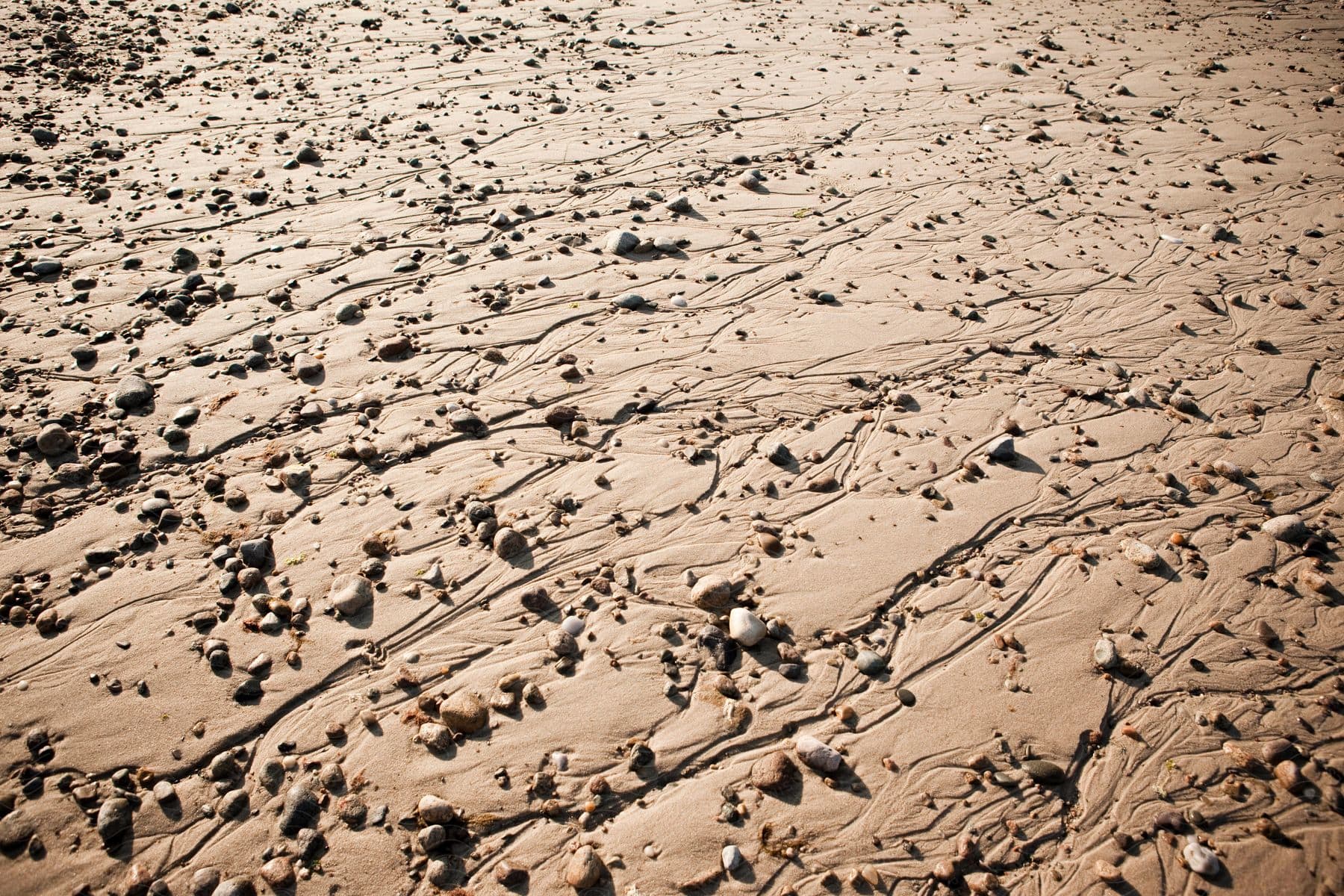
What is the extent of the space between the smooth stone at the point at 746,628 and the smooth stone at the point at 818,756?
0.59m

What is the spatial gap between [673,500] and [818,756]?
1873 millimetres

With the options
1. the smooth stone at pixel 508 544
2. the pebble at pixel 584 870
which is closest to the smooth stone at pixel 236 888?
the pebble at pixel 584 870

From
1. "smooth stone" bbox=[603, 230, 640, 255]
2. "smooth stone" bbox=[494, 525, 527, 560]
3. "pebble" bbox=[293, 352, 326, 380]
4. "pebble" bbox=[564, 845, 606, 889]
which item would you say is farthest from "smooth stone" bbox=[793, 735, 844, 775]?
"smooth stone" bbox=[603, 230, 640, 255]

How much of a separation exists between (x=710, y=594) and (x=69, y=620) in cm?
362

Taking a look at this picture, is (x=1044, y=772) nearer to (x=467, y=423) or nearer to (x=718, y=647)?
(x=718, y=647)

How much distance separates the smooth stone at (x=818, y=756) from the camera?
3201mm

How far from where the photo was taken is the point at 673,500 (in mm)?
4598

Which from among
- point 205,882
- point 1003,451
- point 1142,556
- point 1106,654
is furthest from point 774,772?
point 1003,451

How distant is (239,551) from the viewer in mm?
4242

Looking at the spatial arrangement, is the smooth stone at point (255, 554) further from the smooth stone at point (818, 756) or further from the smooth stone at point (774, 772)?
the smooth stone at point (818, 756)

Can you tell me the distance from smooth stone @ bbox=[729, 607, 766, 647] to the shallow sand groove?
3cm

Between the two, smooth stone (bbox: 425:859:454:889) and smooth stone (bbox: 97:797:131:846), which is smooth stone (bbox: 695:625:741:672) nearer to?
smooth stone (bbox: 425:859:454:889)

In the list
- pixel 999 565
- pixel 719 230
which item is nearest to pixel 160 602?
pixel 999 565

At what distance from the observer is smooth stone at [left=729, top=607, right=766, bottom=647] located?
12.1ft
